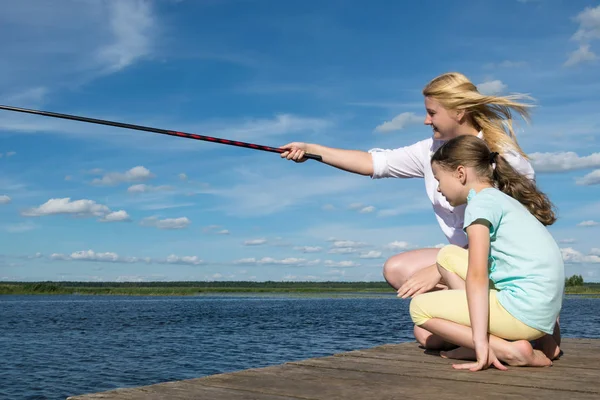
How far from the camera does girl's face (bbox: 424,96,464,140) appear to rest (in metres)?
4.39

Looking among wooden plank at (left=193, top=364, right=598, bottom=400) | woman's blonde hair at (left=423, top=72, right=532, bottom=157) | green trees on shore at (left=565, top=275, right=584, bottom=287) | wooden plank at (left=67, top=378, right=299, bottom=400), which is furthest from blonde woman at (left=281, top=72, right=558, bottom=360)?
green trees on shore at (left=565, top=275, right=584, bottom=287)

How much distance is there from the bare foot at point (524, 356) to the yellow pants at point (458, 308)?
5cm

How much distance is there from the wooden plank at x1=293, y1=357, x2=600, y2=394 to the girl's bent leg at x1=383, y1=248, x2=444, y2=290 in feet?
2.60

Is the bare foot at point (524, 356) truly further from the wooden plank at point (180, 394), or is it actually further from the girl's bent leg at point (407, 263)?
the wooden plank at point (180, 394)

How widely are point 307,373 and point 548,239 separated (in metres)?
1.64

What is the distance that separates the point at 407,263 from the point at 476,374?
1.29 metres

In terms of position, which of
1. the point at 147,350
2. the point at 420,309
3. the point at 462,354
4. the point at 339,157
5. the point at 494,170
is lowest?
the point at 147,350

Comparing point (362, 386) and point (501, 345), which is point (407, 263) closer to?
point (501, 345)

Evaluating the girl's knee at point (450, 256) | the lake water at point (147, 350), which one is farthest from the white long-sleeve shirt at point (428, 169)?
the lake water at point (147, 350)

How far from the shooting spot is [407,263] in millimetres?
4844

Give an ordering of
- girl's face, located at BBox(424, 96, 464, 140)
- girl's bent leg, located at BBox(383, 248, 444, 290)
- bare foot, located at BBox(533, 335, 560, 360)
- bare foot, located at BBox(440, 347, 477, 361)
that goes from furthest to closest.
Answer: girl's bent leg, located at BBox(383, 248, 444, 290)
girl's face, located at BBox(424, 96, 464, 140)
bare foot, located at BBox(533, 335, 560, 360)
bare foot, located at BBox(440, 347, 477, 361)

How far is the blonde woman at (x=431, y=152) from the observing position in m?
4.34

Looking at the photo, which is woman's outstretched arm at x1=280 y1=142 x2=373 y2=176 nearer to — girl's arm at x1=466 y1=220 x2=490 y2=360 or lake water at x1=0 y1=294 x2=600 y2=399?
girl's arm at x1=466 y1=220 x2=490 y2=360

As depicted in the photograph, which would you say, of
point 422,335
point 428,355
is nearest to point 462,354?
point 428,355
